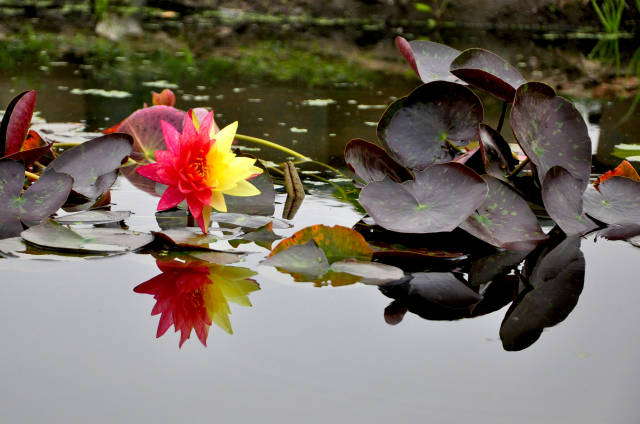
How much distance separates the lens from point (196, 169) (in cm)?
110

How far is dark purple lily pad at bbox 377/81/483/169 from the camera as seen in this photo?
4.30 ft

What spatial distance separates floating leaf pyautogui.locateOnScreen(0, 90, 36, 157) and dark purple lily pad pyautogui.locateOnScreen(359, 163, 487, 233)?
610 millimetres

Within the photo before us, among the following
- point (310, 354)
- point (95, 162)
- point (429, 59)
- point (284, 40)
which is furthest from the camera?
point (284, 40)

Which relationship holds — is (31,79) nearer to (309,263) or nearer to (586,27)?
(309,263)

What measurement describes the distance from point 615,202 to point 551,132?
0.63 ft

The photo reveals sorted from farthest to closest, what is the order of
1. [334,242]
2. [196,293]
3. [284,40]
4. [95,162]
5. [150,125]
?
[284,40] < [150,125] < [95,162] < [334,242] < [196,293]

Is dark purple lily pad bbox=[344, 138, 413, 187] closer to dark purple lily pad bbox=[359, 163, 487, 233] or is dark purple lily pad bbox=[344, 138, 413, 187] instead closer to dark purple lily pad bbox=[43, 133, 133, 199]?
dark purple lily pad bbox=[359, 163, 487, 233]

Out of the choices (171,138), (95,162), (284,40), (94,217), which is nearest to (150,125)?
(95,162)

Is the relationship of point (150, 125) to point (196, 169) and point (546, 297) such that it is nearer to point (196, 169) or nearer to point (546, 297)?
point (196, 169)

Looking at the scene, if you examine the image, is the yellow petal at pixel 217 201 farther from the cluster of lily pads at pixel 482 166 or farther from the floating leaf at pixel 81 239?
the cluster of lily pads at pixel 482 166

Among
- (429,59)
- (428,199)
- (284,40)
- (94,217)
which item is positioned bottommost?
(284,40)

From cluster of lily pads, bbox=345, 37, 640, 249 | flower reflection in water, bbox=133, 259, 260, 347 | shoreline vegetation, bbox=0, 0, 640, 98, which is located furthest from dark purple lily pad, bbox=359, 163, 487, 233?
shoreline vegetation, bbox=0, 0, 640, 98

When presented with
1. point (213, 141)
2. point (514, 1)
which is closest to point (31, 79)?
point (213, 141)

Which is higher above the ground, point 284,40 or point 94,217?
point 94,217
